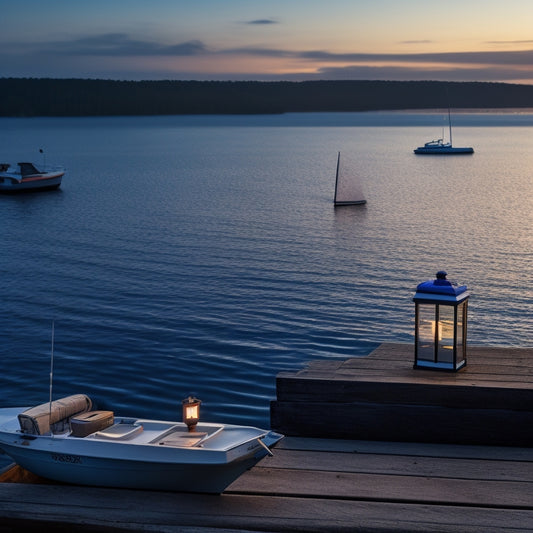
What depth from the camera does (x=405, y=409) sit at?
5.71m

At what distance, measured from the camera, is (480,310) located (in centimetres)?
2247

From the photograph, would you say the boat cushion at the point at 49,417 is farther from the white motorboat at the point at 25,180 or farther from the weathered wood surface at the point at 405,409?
the white motorboat at the point at 25,180

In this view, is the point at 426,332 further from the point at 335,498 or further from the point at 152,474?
the point at 152,474

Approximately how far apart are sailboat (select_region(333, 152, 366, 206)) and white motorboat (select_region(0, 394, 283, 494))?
45.4 meters

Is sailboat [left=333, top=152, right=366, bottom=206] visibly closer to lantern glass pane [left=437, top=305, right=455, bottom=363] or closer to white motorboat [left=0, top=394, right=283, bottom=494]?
lantern glass pane [left=437, top=305, right=455, bottom=363]

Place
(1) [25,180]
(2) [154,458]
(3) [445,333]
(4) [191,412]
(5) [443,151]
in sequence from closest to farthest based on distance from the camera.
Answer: (2) [154,458] → (4) [191,412] → (3) [445,333] → (1) [25,180] → (5) [443,151]

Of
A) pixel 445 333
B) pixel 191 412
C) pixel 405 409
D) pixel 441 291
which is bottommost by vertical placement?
pixel 191 412

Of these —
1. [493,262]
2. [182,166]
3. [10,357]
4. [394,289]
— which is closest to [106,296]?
[10,357]

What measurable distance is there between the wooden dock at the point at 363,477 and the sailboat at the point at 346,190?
45.6m

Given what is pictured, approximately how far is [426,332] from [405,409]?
115cm

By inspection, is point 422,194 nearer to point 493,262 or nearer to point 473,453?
point 493,262

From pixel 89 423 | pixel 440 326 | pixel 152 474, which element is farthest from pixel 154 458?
pixel 440 326

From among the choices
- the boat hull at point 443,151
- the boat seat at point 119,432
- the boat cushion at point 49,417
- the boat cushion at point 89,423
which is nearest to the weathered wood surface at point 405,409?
the boat seat at point 119,432

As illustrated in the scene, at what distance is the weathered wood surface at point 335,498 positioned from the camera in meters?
4.71
